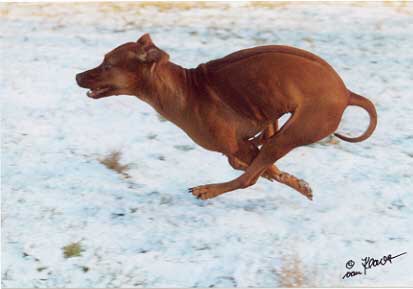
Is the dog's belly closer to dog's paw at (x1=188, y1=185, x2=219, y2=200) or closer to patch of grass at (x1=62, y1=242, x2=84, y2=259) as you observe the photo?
dog's paw at (x1=188, y1=185, x2=219, y2=200)

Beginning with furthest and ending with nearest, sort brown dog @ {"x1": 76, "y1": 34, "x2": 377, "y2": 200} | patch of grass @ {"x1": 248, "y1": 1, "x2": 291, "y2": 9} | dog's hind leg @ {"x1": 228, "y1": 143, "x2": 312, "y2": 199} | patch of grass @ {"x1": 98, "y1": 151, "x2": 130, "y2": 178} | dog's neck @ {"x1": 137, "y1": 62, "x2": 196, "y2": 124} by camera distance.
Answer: patch of grass @ {"x1": 248, "y1": 1, "x2": 291, "y2": 9}
patch of grass @ {"x1": 98, "y1": 151, "x2": 130, "y2": 178}
dog's hind leg @ {"x1": 228, "y1": 143, "x2": 312, "y2": 199}
dog's neck @ {"x1": 137, "y1": 62, "x2": 196, "y2": 124}
brown dog @ {"x1": 76, "y1": 34, "x2": 377, "y2": 200}

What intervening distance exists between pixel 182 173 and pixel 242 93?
727 mm

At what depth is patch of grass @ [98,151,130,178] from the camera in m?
3.35

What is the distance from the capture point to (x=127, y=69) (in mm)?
2770

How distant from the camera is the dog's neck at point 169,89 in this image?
280cm

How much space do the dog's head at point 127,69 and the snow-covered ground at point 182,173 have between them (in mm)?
574

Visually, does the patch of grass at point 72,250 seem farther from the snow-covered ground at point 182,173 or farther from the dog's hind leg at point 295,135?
the dog's hind leg at point 295,135

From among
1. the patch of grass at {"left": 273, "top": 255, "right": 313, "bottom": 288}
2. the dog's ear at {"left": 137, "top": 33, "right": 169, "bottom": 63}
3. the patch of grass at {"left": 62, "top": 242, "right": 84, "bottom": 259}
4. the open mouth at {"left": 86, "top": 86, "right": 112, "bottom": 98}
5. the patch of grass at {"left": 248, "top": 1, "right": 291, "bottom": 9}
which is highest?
the dog's ear at {"left": 137, "top": 33, "right": 169, "bottom": 63}

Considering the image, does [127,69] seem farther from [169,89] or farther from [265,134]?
[265,134]

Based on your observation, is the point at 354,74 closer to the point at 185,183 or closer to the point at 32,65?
the point at 185,183

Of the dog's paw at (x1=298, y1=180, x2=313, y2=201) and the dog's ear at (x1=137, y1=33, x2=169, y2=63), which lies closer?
the dog's ear at (x1=137, y1=33, x2=169, y2=63)

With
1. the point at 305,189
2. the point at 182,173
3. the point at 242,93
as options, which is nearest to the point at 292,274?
the point at 305,189

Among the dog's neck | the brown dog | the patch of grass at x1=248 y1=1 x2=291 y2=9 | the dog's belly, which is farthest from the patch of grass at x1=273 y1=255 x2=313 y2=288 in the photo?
the patch of grass at x1=248 y1=1 x2=291 y2=9

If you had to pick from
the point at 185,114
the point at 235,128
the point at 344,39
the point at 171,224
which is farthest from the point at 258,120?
the point at 344,39
